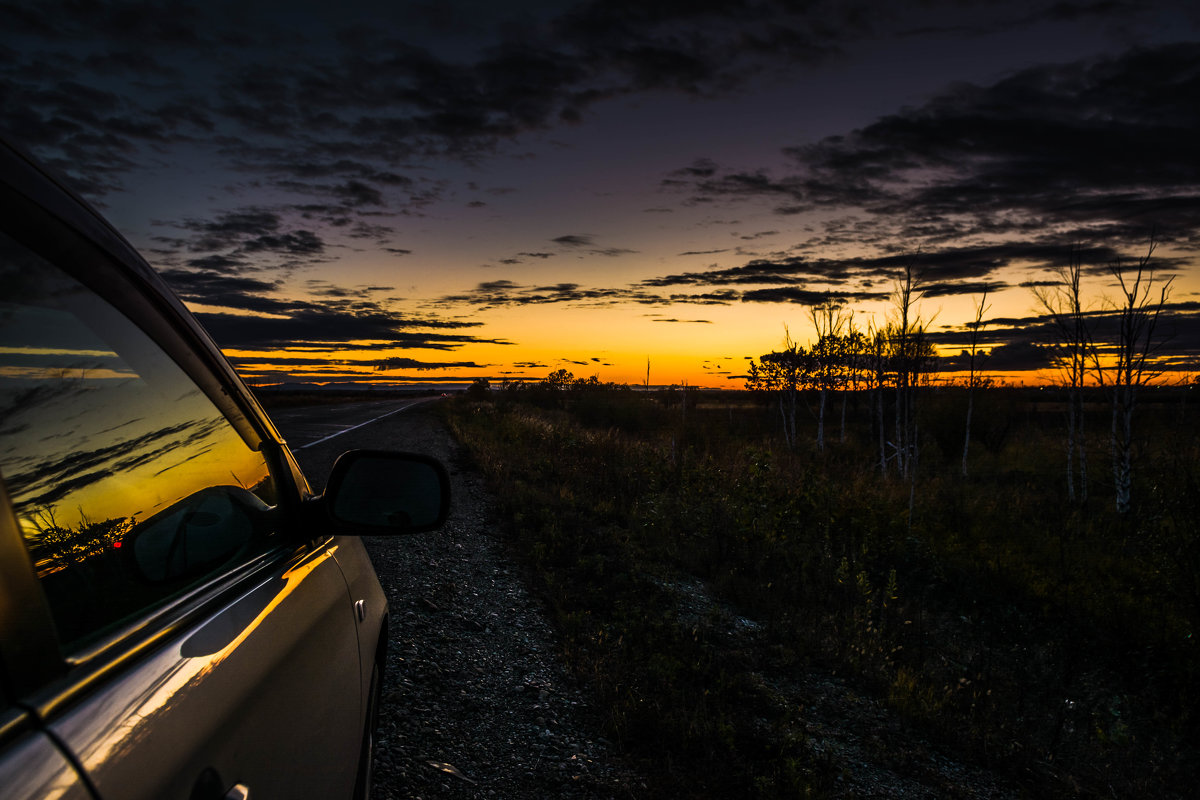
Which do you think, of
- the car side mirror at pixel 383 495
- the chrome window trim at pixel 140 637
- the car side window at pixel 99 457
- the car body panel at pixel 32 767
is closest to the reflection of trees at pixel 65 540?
the car side window at pixel 99 457

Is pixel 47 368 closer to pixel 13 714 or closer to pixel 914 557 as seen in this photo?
pixel 13 714

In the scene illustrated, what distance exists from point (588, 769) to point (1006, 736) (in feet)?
10.9

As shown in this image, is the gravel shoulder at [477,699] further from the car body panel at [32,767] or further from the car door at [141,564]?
the car body panel at [32,767]

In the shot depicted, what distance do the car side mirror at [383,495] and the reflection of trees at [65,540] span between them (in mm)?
503

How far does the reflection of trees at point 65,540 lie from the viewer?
2.80ft

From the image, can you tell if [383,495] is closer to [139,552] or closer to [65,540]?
[139,552]

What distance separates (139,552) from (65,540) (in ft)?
0.62

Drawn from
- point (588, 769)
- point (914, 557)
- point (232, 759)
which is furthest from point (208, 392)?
point (914, 557)

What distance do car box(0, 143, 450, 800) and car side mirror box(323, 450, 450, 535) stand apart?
11 millimetres

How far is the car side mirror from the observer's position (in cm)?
161

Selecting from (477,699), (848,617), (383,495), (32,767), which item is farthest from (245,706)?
(848,617)

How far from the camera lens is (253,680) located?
3.61 ft

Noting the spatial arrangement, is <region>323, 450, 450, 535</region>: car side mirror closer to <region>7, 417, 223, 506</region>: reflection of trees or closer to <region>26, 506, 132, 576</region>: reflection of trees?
<region>7, 417, 223, 506</region>: reflection of trees

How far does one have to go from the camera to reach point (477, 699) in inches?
149
